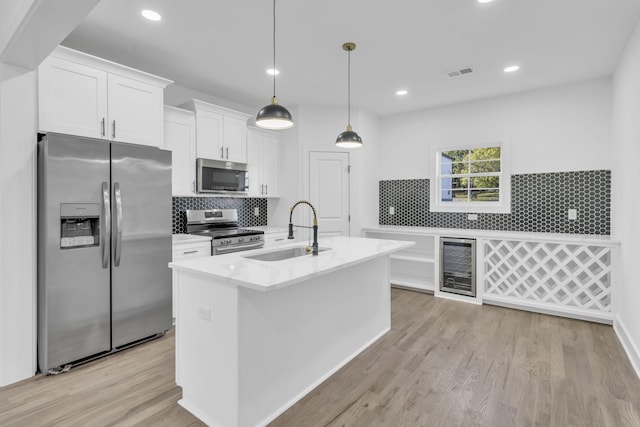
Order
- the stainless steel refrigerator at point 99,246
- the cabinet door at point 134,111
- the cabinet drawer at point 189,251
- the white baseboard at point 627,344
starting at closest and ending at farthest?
the stainless steel refrigerator at point 99,246 < the white baseboard at point 627,344 < the cabinet door at point 134,111 < the cabinet drawer at point 189,251

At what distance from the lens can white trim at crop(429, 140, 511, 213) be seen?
4348 millimetres

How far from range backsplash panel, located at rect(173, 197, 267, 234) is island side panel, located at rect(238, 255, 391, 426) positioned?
236 cm

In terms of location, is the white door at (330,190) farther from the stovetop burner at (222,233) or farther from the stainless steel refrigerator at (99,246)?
the stainless steel refrigerator at (99,246)

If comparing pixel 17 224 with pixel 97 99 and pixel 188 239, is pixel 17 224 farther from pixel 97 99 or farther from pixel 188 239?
pixel 188 239

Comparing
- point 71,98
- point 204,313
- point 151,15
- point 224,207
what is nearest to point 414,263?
point 224,207

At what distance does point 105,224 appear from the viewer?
2.61 m

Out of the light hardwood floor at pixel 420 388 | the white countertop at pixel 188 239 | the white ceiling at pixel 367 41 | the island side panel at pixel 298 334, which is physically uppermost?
the white ceiling at pixel 367 41

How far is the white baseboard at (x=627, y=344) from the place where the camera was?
97.5 inches

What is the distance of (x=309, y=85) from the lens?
158 inches

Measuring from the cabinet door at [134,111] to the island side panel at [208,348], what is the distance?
1692 millimetres

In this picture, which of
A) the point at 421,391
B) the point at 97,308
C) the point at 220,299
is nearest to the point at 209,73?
the point at 97,308

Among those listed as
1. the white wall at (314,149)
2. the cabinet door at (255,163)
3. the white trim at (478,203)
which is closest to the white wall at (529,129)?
the white trim at (478,203)

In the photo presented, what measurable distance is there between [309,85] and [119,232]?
2644 mm

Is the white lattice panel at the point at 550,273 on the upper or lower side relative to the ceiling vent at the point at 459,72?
lower
